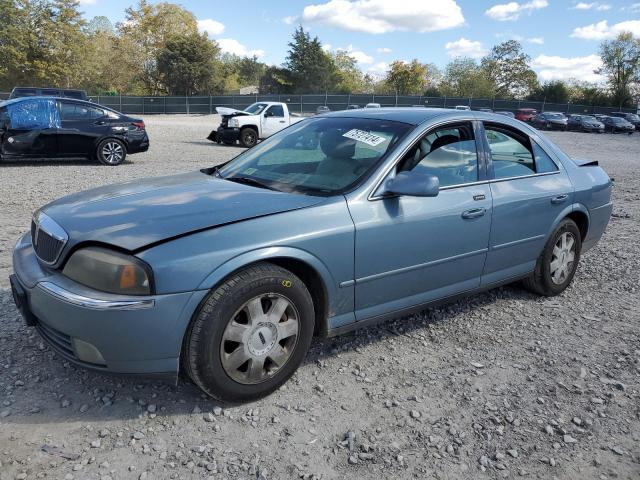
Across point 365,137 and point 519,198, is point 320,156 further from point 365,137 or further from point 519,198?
point 519,198

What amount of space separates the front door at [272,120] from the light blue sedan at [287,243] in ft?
47.1

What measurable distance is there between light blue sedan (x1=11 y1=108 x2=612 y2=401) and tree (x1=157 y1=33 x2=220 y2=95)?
54970 mm

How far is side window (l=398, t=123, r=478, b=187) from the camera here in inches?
136

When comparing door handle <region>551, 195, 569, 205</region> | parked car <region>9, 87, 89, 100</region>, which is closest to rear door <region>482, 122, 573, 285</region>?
door handle <region>551, 195, 569, 205</region>

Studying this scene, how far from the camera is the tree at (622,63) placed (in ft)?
230

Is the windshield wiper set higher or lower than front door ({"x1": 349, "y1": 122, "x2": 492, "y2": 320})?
higher

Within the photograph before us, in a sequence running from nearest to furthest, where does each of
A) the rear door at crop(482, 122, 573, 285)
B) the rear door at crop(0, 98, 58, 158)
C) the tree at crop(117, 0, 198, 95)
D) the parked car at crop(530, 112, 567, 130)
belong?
the rear door at crop(482, 122, 573, 285)
the rear door at crop(0, 98, 58, 158)
the parked car at crop(530, 112, 567, 130)
the tree at crop(117, 0, 198, 95)

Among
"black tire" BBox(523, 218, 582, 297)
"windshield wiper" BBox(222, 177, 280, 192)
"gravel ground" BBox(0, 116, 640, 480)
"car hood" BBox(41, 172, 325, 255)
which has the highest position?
"windshield wiper" BBox(222, 177, 280, 192)

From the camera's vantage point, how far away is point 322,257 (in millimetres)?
2912

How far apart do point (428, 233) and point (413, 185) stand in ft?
1.34

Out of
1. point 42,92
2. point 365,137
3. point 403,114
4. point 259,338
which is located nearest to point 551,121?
Answer: point 42,92

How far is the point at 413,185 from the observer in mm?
3094

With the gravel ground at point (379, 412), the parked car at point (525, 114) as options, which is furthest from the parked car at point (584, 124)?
the gravel ground at point (379, 412)

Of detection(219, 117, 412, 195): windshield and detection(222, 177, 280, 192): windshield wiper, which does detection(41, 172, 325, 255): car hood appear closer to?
detection(222, 177, 280, 192): windshield wiper
